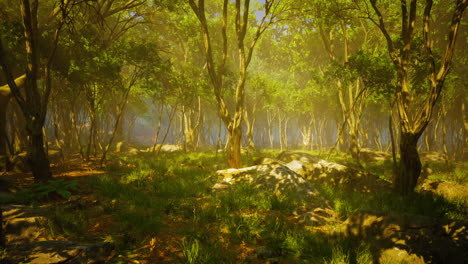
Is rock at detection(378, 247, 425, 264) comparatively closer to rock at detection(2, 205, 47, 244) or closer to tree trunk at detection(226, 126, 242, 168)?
rock at detection(2, 205, 47, 244)

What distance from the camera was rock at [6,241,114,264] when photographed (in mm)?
2680

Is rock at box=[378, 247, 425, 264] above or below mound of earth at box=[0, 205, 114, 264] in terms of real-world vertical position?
below

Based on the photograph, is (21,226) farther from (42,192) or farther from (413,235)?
(413,235)

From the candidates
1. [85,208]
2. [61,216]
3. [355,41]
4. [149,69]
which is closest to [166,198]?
[85,208]

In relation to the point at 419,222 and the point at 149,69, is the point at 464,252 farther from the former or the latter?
the point at 149,69

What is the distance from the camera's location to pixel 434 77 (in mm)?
6512

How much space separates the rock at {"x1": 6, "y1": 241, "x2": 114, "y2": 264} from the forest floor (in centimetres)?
8

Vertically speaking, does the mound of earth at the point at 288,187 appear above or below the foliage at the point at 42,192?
below

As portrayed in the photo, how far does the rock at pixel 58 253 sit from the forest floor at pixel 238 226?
8 centimetres

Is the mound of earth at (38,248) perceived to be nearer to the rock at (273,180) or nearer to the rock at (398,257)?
the rock at (398,257)

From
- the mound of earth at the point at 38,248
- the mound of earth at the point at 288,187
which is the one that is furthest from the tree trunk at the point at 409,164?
the mound of earth at the point at 38,248

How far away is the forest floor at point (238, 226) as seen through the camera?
326 cm

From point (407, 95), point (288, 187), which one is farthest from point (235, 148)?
point (407, 95)

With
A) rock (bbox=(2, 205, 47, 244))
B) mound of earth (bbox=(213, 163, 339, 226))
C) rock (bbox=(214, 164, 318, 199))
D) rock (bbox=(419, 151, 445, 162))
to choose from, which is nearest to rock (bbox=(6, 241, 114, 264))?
rock (bbox=(2, 205, 47, 244))
